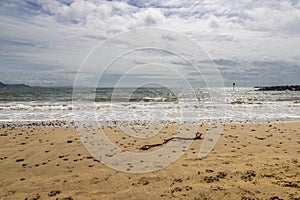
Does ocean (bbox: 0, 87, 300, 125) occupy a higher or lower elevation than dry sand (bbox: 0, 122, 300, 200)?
higher

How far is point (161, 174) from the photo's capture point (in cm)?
503

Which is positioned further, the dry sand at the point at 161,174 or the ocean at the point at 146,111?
the ocean at the point at 146,111

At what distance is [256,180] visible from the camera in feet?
14.9

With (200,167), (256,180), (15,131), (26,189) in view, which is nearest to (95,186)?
(26,189)

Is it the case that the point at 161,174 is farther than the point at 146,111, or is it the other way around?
the point at 146,111

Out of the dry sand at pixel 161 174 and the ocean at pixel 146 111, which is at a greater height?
the ocean at pixel 146 111

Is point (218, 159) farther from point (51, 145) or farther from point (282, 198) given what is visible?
point (51, 145)

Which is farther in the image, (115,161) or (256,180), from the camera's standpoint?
(115,161)

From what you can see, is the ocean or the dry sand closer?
the dry sand

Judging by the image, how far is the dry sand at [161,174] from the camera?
417 cm

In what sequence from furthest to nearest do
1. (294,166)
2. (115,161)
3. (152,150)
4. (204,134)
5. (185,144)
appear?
(204,134)
(185,144)
(152,150)
(115,161)
(294,166)

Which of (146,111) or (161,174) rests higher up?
(146,111)

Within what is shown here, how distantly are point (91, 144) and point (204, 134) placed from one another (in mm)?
4004

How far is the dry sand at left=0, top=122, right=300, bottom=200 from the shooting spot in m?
4.17
